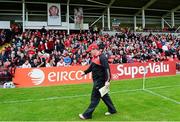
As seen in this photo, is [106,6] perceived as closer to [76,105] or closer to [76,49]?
[76,49]

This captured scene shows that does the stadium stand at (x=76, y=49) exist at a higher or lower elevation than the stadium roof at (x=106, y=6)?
lower

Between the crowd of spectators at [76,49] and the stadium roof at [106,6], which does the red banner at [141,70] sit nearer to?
the crowd of spectators at [76,49]

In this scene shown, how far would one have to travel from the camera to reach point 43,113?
33.1 ft

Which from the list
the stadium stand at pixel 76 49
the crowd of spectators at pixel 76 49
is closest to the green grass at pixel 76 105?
the crowd of spectators at pixel 76 49

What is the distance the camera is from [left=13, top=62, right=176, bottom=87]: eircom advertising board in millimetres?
16953

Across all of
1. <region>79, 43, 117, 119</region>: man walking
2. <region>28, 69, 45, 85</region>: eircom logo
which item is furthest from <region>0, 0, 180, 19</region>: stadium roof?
<region>79, 43, 117, 119</region>: man walking

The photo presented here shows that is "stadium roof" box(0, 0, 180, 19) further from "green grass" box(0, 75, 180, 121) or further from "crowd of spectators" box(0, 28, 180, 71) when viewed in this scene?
"green grass" box(0, 75, 180, 121)

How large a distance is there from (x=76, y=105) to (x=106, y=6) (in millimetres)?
25285

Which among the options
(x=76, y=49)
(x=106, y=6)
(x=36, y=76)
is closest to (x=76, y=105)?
(x=36, y=76)

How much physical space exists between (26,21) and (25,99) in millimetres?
19558

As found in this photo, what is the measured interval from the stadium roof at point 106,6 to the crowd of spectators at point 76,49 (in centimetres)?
456

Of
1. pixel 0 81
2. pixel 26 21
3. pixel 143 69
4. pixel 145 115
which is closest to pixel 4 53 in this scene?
pixel 0 81

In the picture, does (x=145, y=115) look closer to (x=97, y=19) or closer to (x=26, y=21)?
(x=26, y=21)

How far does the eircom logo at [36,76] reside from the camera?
17031 millimetres
